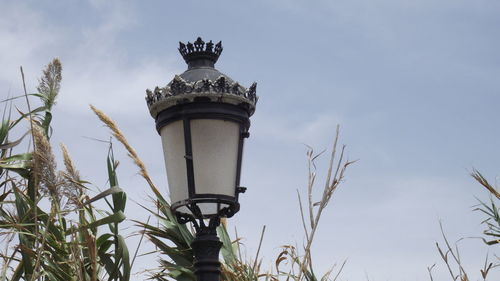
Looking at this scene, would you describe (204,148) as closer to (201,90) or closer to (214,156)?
(214,156)

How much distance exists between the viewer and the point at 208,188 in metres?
3.00

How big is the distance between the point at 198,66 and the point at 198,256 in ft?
2.89

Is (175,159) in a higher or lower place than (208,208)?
higher

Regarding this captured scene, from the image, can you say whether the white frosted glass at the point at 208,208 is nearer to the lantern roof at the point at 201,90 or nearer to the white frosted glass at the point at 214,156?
the white frosted glass at the point at 214,156

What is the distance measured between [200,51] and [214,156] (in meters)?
0.62

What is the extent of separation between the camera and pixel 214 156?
305 cm

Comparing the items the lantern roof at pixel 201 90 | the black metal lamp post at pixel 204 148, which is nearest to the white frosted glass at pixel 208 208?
the black metal lamp post at pixel 204 148

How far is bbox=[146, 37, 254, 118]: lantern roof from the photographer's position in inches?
122

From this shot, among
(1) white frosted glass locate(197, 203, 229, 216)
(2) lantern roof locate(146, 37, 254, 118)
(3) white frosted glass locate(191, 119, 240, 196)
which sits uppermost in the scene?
(2) lantern roof locate(146, 37, 254, 118)

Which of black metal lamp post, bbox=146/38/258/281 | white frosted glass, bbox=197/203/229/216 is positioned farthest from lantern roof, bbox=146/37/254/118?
white frosted glass, bbox=197/203/229/216

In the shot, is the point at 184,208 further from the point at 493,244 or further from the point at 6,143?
the point at 6,143

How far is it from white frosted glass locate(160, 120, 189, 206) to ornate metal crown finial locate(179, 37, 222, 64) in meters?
0.42

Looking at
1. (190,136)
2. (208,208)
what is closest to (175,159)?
(190,136)

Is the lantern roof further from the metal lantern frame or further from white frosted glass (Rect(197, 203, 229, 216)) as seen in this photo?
white frosted glass (Rect(197, 203, 229, 216))
